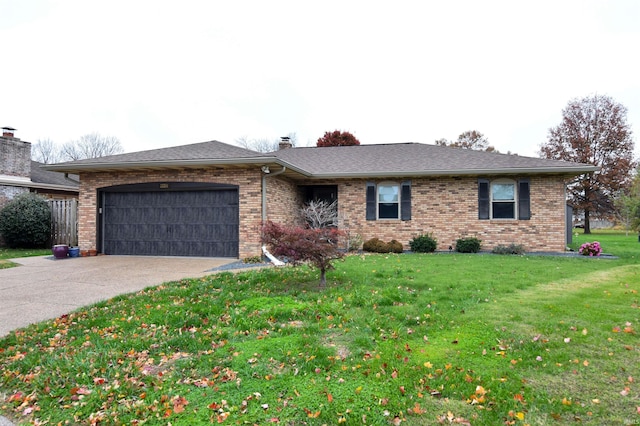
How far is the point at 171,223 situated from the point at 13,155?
33.5 feet

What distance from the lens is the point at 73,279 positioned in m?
7.85

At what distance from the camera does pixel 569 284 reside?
6805 mm

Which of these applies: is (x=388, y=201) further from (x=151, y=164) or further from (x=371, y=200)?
(x=151, y=164)

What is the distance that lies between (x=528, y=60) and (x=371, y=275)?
1065 centimetres

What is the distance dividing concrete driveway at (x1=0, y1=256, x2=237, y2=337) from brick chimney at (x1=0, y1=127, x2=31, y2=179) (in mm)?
6776

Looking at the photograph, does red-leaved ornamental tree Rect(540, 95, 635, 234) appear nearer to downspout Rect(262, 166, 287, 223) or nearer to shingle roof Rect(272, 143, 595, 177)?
→ shingle roof Rect(272, 143, 595, 177)

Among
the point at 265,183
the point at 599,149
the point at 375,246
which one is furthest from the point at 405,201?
the point at 599,149

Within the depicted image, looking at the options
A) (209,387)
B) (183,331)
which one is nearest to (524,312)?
(209,387)

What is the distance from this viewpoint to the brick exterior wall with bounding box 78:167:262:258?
10.8 metres

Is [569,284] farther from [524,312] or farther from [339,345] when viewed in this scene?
[339,345]

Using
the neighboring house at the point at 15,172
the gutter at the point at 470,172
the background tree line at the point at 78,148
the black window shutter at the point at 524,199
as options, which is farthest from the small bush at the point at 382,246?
the background tree line at the point at 78,148

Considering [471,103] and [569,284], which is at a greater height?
[471,103]

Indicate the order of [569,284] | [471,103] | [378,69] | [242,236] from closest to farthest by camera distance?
1. [569,284]
2. [242,236]
3. [378,69]
4. [471,103]

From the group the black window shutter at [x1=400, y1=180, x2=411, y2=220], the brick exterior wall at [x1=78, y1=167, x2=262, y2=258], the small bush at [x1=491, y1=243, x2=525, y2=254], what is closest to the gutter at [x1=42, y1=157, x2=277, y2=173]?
the brick exterior wall at [x1=78, y1=167, x2=262, y2=258]
